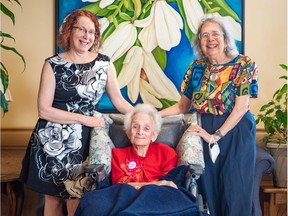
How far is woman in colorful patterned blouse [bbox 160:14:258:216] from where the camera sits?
238cm

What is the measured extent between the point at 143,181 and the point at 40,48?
1765 millimetres

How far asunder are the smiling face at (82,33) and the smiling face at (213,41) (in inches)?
26.7

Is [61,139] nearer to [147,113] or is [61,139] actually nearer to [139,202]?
[147,113]

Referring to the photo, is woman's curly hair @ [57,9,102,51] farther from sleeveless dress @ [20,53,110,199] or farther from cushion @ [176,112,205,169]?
cushion @ [176,112,205,169]

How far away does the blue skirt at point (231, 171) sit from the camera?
238cm

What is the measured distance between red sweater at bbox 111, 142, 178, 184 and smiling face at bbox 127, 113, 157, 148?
0.23 ft

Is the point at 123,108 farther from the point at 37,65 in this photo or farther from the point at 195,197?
the point at 37,65

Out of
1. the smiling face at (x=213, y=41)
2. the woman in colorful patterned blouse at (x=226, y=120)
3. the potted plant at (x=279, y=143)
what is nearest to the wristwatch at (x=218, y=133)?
the woman in colorful patterned blouse at (x=226, y=120)

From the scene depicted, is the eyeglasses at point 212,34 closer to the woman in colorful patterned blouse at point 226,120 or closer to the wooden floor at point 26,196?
the woman in colorful patterned blouse at point 226,120

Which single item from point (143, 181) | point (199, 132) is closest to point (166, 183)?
point (143, 181)

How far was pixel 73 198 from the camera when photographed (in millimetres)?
2354

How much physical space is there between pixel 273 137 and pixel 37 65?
2.06 m

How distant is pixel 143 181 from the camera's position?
7.36 feet

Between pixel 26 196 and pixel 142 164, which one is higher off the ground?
pixel 142 164
